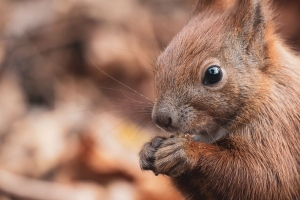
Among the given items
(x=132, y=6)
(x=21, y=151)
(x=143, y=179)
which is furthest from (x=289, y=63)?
(x=132, y=6)

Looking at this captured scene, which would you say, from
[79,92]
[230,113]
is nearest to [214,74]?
[230,113]

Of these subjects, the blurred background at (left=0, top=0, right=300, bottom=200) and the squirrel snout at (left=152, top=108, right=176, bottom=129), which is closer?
the squirrel snout at (left=152, top=108, right=176, bottom=129)

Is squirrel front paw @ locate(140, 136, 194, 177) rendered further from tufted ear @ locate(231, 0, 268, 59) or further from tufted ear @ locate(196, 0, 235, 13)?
Answer: tufted ear @ locate(196, 0, 235, 13)

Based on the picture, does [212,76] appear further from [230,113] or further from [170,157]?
[170,157]

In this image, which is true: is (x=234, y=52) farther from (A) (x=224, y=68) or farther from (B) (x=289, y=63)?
(B) (x=289, y=63)

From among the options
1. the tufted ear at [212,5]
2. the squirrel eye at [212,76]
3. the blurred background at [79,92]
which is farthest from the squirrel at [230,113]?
the blurred background at [79,92]

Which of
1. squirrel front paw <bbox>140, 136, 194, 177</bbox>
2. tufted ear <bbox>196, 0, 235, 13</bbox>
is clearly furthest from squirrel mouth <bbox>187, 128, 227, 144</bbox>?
tufted ear <bbox>196, 0, 235, 13</bbox>

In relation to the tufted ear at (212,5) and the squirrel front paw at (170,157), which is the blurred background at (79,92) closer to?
the tufted ear at (212,5)
